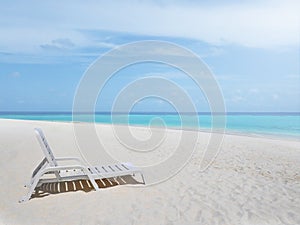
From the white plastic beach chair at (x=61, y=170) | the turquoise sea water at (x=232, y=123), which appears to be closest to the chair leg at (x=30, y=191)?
the white plastic beach chair at (x=61, y=170)

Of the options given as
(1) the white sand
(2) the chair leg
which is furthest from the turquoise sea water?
(2) the chair leg

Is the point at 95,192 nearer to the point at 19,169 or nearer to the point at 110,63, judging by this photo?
the point at 19,169

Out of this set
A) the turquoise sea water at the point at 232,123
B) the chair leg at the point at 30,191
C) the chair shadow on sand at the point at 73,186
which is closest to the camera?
the chair leg at the point at 30,191

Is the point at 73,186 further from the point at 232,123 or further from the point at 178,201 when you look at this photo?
the point at 232,123

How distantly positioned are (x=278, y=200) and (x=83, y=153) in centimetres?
648

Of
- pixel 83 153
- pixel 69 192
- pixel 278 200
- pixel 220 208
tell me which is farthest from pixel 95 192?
pixel 83 153

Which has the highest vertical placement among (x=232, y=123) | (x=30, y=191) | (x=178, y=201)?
(x=232, y=123)

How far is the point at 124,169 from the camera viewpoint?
6.44m

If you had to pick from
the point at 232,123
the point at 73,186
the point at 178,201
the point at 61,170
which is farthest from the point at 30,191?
the point at 232,123

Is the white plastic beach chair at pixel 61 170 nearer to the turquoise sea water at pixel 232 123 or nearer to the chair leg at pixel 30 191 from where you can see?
the chair leg at pixel 30 191

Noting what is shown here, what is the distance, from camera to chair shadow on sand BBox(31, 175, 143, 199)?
566 cm

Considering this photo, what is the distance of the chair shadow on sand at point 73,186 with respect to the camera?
5657 mm

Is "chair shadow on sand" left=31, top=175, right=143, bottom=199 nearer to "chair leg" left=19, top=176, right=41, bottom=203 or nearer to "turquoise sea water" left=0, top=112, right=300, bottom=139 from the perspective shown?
"chair leg" left=19, top=176, right=41, bottom=203

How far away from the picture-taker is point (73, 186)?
6023 mm
